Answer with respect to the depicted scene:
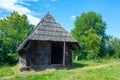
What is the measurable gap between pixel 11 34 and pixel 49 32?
1056 centimetres

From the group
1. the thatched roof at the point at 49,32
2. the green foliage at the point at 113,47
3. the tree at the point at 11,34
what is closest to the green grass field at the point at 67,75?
the thatched roof at the point at 49,32

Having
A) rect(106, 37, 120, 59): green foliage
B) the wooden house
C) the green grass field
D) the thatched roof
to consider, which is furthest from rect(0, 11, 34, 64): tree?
rect(106, 37, 120, 59): green foliage

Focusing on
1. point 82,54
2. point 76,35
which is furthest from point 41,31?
point 76,35

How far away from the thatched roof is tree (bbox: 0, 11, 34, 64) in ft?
29.2

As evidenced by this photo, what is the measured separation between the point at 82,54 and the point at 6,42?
19.4 meters

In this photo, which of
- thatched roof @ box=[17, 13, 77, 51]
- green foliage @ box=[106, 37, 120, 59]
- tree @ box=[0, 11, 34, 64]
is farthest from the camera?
green foliage @ box=[106, 37, 120, 59]

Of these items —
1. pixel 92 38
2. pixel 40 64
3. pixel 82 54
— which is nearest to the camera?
pixel 40 64

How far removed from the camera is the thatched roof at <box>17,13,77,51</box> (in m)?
18.7

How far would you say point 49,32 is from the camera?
19.6 metres

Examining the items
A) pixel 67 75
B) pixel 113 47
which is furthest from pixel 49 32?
pixel 113 47

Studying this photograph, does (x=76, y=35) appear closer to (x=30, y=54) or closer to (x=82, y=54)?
(x=82, y=54)

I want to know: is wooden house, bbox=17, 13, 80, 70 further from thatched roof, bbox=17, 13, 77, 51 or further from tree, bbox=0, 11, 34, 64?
tree, bbox=0, 11, 34, 64

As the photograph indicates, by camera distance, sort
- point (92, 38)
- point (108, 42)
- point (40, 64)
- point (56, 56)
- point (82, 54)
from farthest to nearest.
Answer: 1. point (108, 42)
2. point (82, 54)
3. point (92, 38)
4. point (56, 56)
5. point (40, 64)

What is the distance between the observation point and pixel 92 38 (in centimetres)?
3161
